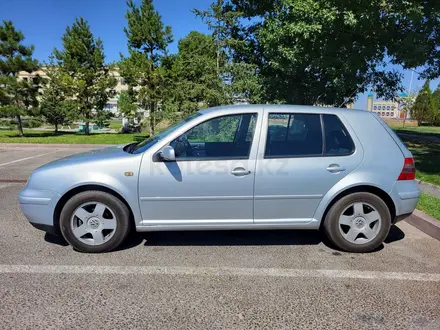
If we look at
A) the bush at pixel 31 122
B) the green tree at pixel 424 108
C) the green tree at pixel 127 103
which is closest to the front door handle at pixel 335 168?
the green tree at pixel 127 103

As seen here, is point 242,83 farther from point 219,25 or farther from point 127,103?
point 127,103

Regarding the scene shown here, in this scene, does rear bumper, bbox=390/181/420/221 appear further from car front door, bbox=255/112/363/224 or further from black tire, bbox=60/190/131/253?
black tire, bbox=60/190/131/253

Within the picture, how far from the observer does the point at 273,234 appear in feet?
14.1

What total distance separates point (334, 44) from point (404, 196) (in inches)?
389

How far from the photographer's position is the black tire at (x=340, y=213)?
3635 mm

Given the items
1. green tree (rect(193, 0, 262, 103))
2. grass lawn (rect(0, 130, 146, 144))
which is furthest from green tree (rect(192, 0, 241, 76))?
grass lawn (rect(0, 130, 146, 144))

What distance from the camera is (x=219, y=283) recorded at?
304 centimetres

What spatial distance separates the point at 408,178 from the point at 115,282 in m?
3.33

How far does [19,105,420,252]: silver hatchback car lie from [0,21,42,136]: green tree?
1741 cm

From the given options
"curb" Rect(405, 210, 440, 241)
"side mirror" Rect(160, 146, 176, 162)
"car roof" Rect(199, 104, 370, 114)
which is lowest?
"curb" Rect(405, 210, 440, 241)

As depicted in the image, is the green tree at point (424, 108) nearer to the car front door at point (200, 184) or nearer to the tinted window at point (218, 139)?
the tinted window at point (218, 139)

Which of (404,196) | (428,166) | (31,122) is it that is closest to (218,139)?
(404,196)

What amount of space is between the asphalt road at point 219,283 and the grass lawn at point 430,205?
60 centimetres

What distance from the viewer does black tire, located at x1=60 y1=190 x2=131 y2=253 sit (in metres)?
3.48
